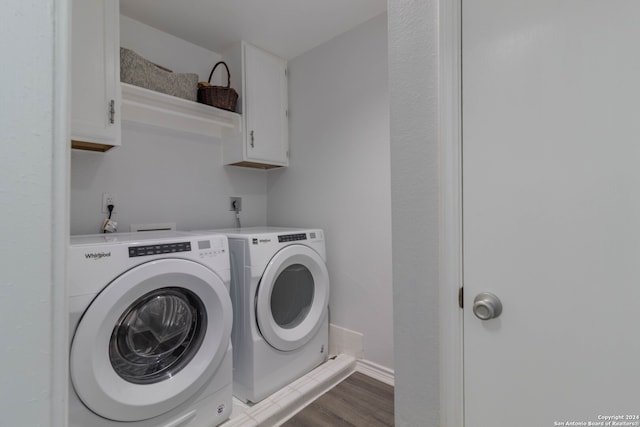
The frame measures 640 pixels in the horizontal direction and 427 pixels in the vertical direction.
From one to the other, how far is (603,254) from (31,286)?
1.05m

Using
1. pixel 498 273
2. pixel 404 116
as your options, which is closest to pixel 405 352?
pixel 498 273

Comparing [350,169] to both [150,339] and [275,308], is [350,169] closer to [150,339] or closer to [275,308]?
[275,308]

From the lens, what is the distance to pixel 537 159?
710 millimetres

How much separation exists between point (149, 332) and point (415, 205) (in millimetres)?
1319

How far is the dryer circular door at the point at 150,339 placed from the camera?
110 centimetres

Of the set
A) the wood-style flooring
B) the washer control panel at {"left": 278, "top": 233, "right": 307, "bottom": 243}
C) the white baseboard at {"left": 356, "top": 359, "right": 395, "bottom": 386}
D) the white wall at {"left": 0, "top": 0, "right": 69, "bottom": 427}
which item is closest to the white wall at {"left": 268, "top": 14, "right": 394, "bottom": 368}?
the white baseboard at {"left": 356, "top": 359, "right": 395, "bottom": 386}

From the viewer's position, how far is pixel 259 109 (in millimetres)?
2246

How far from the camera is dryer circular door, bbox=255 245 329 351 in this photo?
66.6 inches

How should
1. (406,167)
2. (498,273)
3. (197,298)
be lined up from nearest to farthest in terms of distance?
1. (498,273)
2. (406,167)
3. (197,298)

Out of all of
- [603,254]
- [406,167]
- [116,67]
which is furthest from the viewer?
[116,67]

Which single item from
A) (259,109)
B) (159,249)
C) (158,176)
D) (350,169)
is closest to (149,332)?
(159,249)

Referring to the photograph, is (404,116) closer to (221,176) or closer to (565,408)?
(565,408)

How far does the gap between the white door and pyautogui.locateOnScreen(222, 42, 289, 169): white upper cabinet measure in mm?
1654

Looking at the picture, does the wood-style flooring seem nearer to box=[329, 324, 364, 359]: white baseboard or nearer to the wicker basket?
box=[329, 324, 364, 359]: white baseboard
